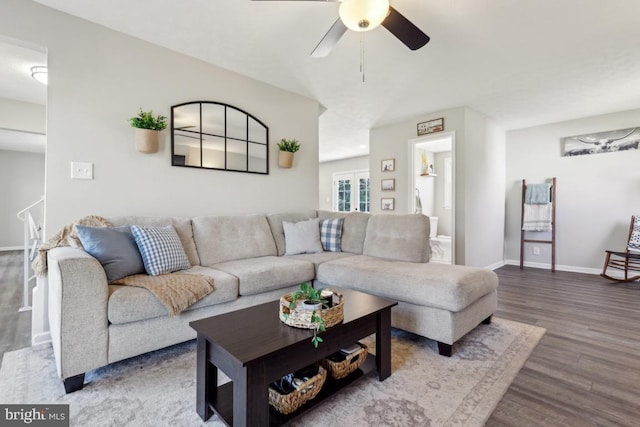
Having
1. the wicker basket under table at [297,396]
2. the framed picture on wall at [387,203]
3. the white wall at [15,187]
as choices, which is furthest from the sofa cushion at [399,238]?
the white wall at [15,187]

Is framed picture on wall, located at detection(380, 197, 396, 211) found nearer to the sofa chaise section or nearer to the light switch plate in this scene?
the sofa chaise section

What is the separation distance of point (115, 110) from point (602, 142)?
20.1 ft

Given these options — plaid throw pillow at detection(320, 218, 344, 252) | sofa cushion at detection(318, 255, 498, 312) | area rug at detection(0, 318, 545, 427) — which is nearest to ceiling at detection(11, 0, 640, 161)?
plaid throw pillow at detection(320, 218, 344, 252)

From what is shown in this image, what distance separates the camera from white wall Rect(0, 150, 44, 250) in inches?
251

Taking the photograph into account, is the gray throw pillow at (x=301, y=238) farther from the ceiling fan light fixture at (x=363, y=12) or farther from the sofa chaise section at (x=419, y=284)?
the ceiling fan light fixture at (x=363, y=12)

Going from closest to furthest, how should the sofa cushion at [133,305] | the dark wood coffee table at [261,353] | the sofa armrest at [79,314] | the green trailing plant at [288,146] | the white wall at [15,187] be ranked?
the dark wood coffee table at [261,353], the sofa armrest at [79,314], the sofa cushion at [133,305], the green trailing plant at [288,146], the white wall at [15,187]

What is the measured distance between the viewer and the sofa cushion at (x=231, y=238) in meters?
2.65

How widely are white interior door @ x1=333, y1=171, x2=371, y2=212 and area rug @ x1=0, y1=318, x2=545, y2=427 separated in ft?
20.1

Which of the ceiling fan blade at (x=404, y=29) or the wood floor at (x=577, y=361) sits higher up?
the ceiling fan blade at (x=404, y=29)

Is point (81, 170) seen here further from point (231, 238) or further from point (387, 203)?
point (387, 203)

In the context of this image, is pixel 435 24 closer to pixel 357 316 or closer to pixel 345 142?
pixel 357 316

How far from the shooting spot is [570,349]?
80.4 inches

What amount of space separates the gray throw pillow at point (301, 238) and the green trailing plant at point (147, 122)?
148 centimetres

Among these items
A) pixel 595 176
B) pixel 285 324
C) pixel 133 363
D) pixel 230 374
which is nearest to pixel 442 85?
pixel 595 176
